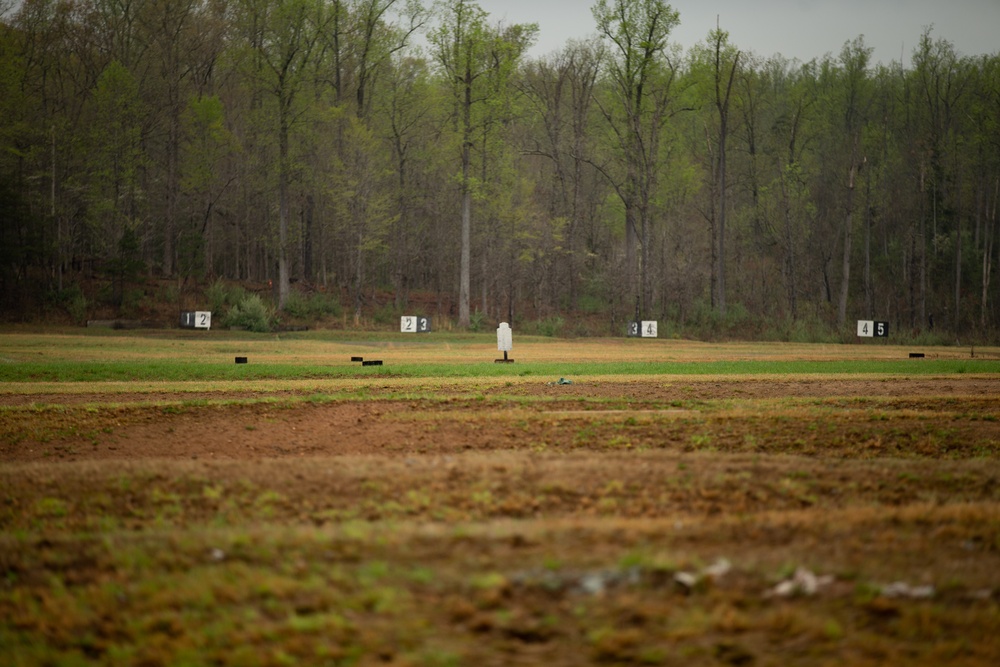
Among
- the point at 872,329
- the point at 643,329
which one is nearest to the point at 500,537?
the point at 643,329

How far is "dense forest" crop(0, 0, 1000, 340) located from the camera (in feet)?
160

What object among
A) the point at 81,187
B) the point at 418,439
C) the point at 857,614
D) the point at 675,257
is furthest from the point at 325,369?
the point at 675,257

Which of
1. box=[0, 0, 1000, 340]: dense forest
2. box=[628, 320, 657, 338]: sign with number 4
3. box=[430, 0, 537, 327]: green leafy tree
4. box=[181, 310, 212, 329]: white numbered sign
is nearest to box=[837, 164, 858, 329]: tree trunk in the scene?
box=[0, 0, 1000, 340]: dense forest

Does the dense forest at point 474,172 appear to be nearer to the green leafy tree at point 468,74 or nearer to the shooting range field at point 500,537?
the green leafy tree at point 468,74

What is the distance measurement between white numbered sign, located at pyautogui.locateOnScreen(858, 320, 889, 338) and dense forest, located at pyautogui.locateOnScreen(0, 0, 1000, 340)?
8.90 feet

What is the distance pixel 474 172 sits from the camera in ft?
182

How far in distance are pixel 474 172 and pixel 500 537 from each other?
50615 mm

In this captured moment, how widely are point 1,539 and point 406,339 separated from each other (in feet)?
115

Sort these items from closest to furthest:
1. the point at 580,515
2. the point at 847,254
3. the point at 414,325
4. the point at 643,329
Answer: the point at 580,515
the point at 414,325
the point at 643,329
the point at 847,254

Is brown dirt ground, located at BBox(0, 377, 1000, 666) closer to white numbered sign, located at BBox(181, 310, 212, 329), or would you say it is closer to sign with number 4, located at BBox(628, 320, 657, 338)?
white numbered sign, located at BBox(181, 310, 212, 329)

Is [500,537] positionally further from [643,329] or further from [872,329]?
[872,329]

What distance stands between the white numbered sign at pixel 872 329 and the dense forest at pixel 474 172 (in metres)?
2.71

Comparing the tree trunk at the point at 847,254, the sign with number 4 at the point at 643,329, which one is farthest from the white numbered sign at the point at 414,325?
the tree trunk at the point at 847,254

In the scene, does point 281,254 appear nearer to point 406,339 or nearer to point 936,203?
point 406,339
